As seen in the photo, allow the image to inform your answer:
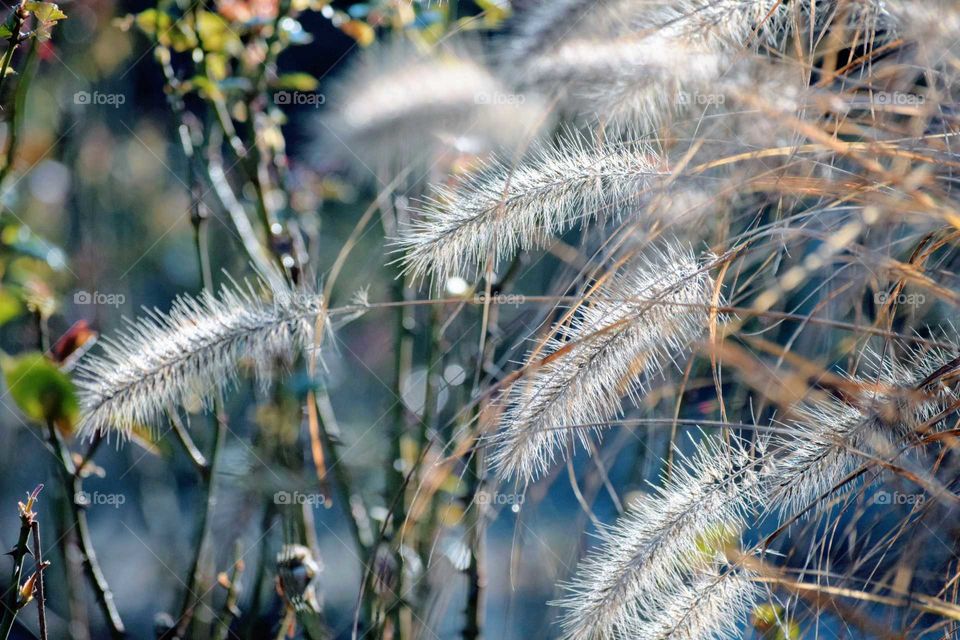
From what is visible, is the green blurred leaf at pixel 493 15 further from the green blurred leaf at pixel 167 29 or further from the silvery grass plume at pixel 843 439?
the silvery grass plume at pixel 843 439

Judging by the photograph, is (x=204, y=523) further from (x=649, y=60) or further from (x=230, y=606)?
(x=649, y=60)

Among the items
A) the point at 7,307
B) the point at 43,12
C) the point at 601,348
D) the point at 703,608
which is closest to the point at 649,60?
the point at 601,348

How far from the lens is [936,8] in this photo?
22.0 inches

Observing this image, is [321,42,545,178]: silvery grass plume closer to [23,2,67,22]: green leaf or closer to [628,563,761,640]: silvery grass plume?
[23,2,67,22]: green leaf

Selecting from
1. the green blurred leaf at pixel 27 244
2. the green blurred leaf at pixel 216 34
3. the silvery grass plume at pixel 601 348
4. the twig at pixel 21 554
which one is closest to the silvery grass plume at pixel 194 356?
the twig at pixel 21 554

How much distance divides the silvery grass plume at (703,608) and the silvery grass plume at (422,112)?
0.57m

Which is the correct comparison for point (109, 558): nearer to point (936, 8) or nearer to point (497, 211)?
point (497, 211)

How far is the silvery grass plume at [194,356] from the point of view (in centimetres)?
70

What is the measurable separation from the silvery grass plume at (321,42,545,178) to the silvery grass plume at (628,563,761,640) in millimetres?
569

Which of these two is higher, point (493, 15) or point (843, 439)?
point (493, 15)

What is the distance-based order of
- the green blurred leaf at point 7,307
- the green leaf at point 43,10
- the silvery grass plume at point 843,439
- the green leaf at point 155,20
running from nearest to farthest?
the silvery grass plume at point 843,439, the green leaf at point 43,10, the green blurred leaf at point 7,307, the green leaf at point 155,20

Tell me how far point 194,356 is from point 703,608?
1.74 ft

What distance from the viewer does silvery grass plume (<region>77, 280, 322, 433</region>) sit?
703 mm

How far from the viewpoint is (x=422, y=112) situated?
0.95 meters
